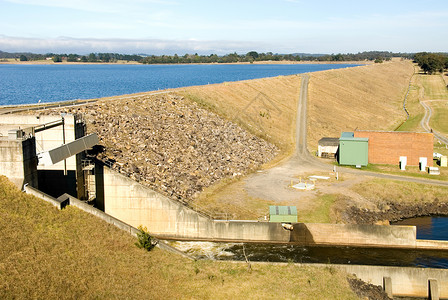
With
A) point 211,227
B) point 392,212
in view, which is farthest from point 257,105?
point 211,227

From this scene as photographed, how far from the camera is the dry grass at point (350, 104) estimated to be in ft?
286

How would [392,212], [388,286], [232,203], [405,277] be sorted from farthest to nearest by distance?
[392,212] → [232,203] → [405,277] → [388,286]

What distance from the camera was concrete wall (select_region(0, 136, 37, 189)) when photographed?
3061 cm

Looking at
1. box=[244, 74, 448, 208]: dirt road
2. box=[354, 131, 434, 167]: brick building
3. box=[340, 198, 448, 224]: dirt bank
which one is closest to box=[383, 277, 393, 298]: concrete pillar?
box=[340, 198, 448, 224]: dirt bank

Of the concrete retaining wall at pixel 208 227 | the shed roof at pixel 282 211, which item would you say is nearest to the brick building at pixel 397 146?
the concrete retaining wall at pixel 208 227

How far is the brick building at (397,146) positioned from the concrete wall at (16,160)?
42103 mm

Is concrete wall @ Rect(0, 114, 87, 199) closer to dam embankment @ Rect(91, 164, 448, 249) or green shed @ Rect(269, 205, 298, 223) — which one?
dam embankment @ Rect(91, 164, 448, 249)

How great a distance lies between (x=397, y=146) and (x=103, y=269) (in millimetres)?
42516

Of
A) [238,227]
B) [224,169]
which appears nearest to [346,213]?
[238,227]

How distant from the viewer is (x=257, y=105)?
8581 centimetres

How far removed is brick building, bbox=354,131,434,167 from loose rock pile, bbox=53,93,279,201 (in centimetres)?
1327

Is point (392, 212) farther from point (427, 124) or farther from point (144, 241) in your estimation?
point (427, 124)

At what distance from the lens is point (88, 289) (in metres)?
26.4

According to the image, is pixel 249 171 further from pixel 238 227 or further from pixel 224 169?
pixel 238 227
